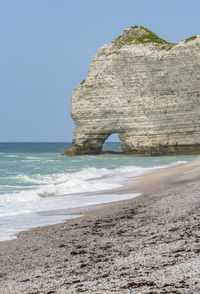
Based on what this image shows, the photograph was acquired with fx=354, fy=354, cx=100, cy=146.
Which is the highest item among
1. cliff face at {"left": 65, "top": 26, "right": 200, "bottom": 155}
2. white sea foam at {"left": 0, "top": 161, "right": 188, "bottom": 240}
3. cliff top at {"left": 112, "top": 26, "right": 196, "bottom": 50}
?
cliff top at {"left": 112, "top": 26, "right": 196, "bottom": 50}

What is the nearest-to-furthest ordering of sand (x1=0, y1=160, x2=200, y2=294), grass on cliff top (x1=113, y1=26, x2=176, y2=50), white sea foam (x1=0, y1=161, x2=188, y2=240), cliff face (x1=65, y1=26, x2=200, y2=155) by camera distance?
sand (x1=0, y1=160, x2=200, y2=294) < white sea foam (x1=0, y1=161, x2=188, y2=240) < cliff face (x1=65, y1=26, x2=200, y2=155) < grass on cliff top (x1=113, y1=26, x2=176, y2=50)

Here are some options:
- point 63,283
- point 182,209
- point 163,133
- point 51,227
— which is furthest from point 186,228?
point 163,133

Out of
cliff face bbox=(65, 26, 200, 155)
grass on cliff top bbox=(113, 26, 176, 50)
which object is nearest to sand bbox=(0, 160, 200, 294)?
cliff face bbox=(65, 26, 200, 155)

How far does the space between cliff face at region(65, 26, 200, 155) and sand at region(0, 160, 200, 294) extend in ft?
112

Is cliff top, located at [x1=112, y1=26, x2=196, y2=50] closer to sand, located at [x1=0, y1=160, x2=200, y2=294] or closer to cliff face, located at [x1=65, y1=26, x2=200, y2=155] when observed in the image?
cliff face, located at [x1=65, y1=26, x2=200, y2=155]

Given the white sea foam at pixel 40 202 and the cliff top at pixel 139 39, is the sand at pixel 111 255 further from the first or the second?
the cliff top at pixel 139 39

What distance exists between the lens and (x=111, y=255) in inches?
193

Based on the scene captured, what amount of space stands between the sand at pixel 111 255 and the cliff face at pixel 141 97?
34.1 meters

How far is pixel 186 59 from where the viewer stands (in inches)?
1592

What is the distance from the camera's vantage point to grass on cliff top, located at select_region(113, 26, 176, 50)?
143 ft

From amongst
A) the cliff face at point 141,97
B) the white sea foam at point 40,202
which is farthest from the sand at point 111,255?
the cliff face at point 141,97

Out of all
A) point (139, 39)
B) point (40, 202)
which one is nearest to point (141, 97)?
point (139, 39)

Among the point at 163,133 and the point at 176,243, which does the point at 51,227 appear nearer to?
the point at 176,243

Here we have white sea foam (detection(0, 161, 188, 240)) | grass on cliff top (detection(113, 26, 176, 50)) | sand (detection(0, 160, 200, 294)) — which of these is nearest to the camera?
sand (detection(0, 160, 200, 294))
